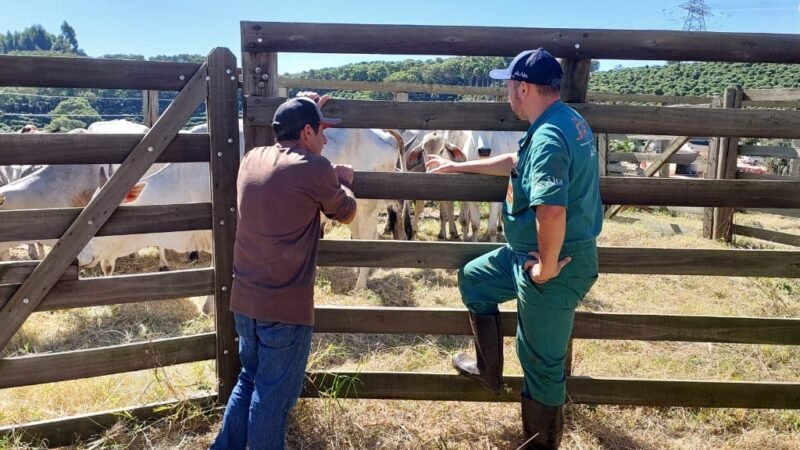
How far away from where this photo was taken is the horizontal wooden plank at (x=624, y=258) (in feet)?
11.6

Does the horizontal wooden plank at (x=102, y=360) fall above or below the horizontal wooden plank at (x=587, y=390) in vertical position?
above

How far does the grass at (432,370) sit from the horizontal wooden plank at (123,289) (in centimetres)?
61

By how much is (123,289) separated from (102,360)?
1.53 ft

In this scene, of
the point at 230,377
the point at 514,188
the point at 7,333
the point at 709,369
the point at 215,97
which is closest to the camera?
the point at 514,188

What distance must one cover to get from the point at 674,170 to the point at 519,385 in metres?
16.7

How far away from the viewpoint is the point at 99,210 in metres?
3.25

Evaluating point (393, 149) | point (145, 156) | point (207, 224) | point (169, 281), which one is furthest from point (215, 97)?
point (393, 149)

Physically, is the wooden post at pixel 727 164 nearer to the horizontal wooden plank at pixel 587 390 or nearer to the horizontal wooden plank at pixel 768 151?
the horizontal wooden plank at pixel 768 151

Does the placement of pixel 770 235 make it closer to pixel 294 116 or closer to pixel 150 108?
pixel 294 116

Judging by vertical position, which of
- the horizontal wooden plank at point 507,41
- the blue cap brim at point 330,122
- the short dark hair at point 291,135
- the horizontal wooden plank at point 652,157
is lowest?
the horizontal wooden plank at point 652,157

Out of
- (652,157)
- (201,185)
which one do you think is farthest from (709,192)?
(652,157)

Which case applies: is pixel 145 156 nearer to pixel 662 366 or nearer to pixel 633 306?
pixel 662 366

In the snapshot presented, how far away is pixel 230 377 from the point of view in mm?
3715

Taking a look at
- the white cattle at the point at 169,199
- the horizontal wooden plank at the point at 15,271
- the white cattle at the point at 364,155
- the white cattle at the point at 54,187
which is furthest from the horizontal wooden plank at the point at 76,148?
the white cattle at the point at 364,155
